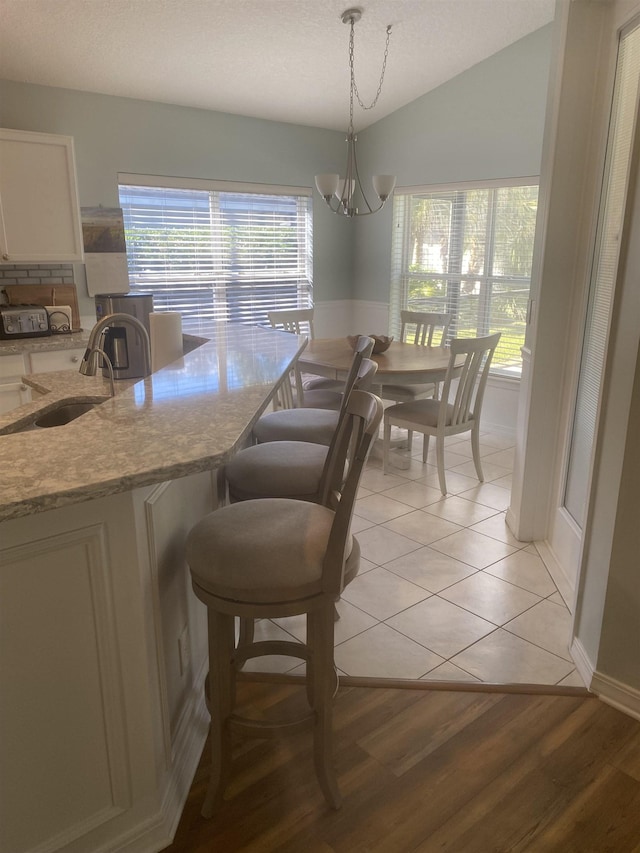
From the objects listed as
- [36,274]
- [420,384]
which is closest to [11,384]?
[36,274]

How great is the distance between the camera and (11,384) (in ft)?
11.7

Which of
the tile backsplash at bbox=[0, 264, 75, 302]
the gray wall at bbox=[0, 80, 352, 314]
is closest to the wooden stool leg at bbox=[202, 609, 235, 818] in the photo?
the tile backsplash at bbox=[0, 264, 75, 302]

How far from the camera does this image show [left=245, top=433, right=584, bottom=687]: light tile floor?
2189 mm

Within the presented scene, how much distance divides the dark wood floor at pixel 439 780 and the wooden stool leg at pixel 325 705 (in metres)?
0.08

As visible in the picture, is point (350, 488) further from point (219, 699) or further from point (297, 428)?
point (297, 428)

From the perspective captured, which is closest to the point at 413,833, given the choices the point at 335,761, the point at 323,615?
the point at 335,761

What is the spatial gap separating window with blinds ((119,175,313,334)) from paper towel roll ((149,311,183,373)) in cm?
222

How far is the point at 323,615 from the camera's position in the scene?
58.5 inches

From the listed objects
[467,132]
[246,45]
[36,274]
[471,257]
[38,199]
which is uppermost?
[246,45]

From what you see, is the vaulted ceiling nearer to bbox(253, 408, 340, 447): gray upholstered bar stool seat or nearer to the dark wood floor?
bbox(253, 408, 340, 447): gray upholstered bar stool seat

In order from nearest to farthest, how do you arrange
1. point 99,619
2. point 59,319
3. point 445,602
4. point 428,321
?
point 99,619 < point 445,602 < point 59,319 < point 428,321

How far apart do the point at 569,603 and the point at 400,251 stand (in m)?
3.81

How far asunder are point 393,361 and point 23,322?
90.7 inches

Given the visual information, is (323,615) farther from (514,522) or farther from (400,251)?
(400,251)
